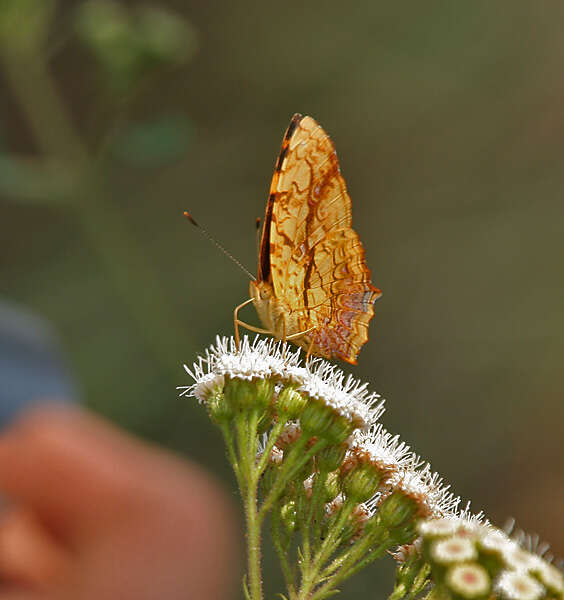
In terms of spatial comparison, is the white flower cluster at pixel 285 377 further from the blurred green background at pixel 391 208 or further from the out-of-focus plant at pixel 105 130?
the blurred green background at pixel 391 208

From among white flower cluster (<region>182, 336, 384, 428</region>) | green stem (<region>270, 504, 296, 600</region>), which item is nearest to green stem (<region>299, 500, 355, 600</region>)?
green stem (<region>270, 504, 296, 600</region>)

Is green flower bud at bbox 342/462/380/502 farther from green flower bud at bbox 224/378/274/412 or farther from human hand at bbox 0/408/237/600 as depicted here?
human hand at bbox 0/408/237/600

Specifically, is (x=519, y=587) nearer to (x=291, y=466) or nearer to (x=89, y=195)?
(x=291, y=466)

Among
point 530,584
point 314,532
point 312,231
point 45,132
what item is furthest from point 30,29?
point 530,584

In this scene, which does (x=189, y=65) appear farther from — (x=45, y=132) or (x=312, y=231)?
(x=312, y=231)

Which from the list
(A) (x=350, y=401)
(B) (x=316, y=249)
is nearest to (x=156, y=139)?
(B) (x=316, y=249)

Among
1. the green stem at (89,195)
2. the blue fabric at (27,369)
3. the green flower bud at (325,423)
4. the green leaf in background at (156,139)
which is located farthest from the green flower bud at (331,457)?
the green leaf in background at (156,139)
